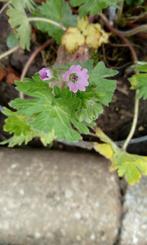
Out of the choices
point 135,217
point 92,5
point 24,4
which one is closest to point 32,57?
point 24,4

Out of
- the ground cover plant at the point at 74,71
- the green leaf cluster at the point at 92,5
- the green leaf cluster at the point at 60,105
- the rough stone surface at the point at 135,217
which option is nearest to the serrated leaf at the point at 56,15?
the ground cover plant at the point at 74,71

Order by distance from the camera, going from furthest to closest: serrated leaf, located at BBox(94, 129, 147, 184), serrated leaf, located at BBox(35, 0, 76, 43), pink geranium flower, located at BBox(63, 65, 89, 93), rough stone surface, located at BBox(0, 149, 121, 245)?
rough stone surface, located at BBox(0, 149, 121, 245)
serrated leaf, located at BBox(35, 0, 76, 43)
serrated leaf, located at BBox(94, 129, 147, 184)
pink geranium flower, located at BBox(63, 65, 89, 93)

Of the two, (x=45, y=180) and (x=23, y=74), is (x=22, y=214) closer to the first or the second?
(x=45, y=180)

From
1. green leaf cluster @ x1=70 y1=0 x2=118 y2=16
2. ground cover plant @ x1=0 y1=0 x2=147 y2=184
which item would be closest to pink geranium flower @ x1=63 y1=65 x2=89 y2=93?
ground cover plant @ x1=0 y1=0 x2=147 y2=184

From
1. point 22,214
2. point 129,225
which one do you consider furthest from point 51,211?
point 129,225

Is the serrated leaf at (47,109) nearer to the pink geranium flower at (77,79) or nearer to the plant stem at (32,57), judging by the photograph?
the pink geranium flower at (77,79)

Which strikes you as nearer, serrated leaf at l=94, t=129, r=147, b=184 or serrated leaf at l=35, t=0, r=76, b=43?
serrated leaf at l=94, t=129, r=147, b=184

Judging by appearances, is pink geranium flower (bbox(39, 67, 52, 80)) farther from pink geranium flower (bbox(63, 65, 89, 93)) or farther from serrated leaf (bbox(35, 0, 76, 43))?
serrated leaf (bbox(35, 0, 76, 43))
